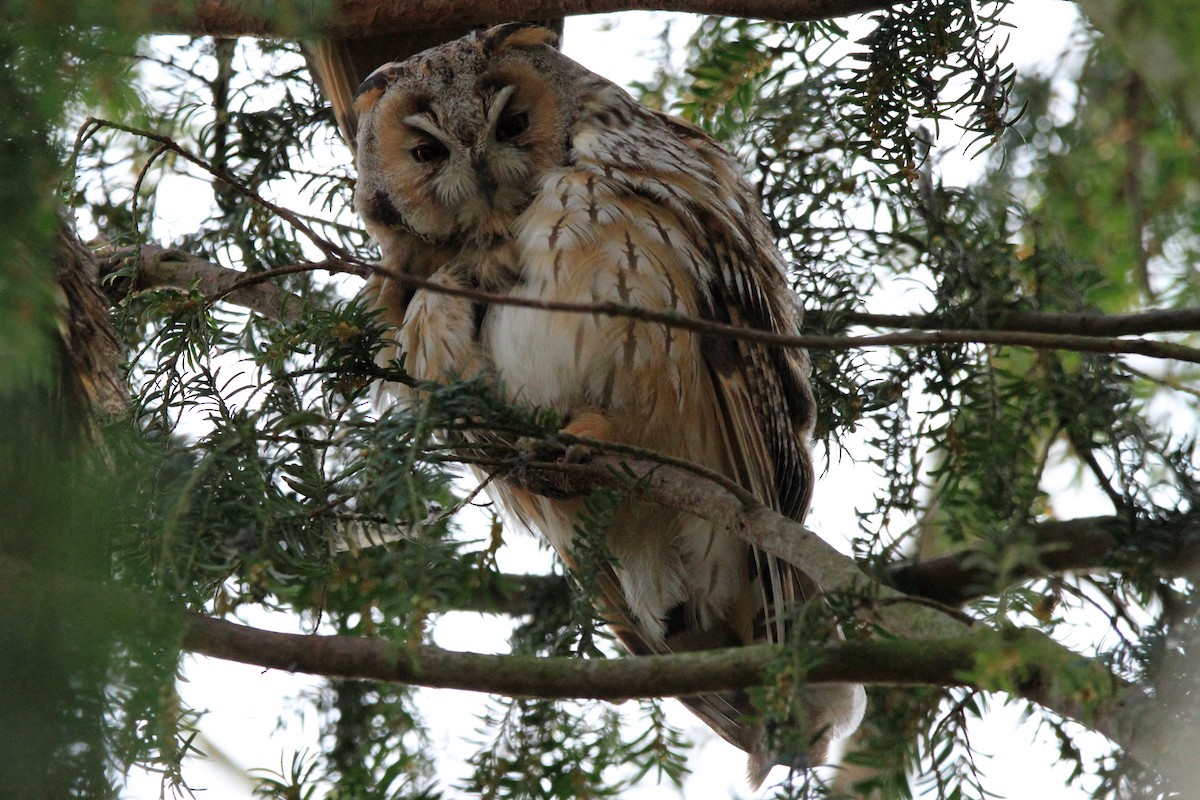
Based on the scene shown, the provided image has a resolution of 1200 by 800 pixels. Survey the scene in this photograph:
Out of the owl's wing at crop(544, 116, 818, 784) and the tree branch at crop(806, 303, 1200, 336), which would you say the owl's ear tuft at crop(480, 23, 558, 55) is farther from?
the tree branch at crop(806, 303, 1200, 336)

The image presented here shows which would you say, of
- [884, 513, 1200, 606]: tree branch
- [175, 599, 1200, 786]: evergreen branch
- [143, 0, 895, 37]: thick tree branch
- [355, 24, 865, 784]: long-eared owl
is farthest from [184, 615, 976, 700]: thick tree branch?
[143, 0, 895, 37]: thick tree branch

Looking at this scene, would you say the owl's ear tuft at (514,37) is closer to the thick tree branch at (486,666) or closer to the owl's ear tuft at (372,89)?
the owl's ear tuft at (372,89)

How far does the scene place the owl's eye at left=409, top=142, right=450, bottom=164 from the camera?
2818 mm

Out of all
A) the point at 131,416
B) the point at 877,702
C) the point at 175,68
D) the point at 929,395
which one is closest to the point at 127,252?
the point at 175,68

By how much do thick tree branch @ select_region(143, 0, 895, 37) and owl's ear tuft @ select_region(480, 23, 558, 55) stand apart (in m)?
0.04

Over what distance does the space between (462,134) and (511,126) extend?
0.13 meters

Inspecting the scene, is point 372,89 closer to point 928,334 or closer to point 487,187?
point 487,187

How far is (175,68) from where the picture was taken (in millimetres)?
3074

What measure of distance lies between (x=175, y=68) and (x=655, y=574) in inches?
75.1

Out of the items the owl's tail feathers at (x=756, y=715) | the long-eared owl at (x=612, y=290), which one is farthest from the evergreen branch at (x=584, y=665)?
the long-eared owl at (x=612, y=290)

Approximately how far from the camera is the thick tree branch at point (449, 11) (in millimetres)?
2303

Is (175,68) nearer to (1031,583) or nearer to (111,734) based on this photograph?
(111,734)

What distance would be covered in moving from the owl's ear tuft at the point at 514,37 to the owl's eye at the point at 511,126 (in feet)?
0.69

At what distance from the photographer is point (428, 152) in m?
2.84
